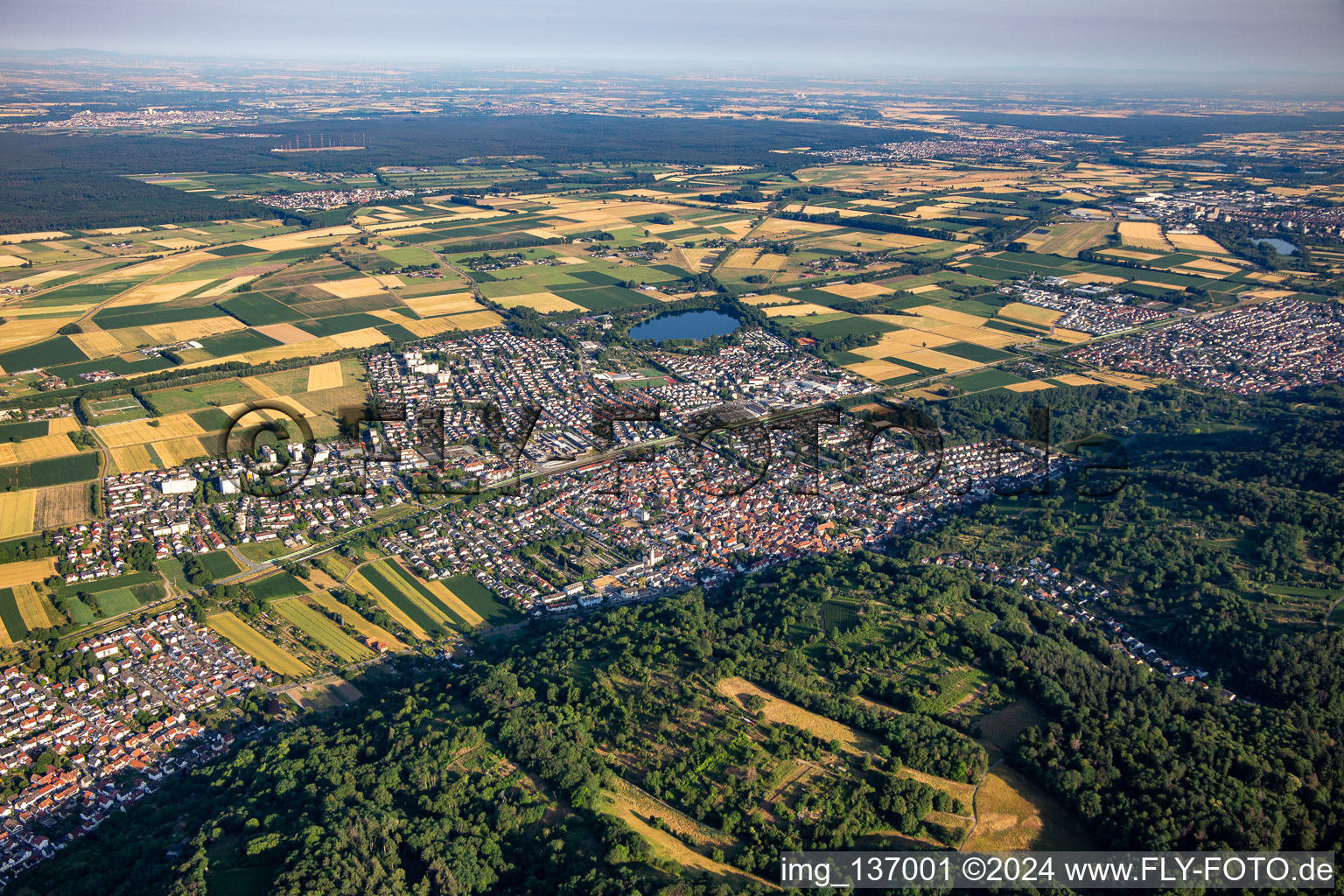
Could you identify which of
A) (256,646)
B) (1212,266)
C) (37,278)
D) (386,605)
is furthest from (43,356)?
(1212,266)

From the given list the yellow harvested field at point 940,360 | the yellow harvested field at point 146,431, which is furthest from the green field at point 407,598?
the yellow harvested field at point 940,360

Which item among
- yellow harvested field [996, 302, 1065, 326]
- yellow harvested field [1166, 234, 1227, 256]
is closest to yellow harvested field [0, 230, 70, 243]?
yellow harvested field [996, 302, 1065, 326]

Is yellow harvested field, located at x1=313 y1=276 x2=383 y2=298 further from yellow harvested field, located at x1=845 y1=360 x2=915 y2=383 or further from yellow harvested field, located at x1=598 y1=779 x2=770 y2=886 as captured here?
yellow harvested field, located at x1=598 y1=779 x2=770 y2=886

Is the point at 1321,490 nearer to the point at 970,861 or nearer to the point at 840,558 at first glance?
the point at 840,558

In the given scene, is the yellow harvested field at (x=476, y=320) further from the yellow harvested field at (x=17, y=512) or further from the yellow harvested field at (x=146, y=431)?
the yellow harvested field at (x=17, y=512)

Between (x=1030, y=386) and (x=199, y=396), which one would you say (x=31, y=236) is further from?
(x=1030, y=386)

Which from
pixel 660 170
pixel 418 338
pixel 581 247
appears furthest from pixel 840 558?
pixel 660 170

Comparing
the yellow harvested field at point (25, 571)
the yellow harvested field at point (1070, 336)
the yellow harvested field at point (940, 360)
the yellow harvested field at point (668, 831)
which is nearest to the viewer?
the yellow harvested field at point (668, 831)
